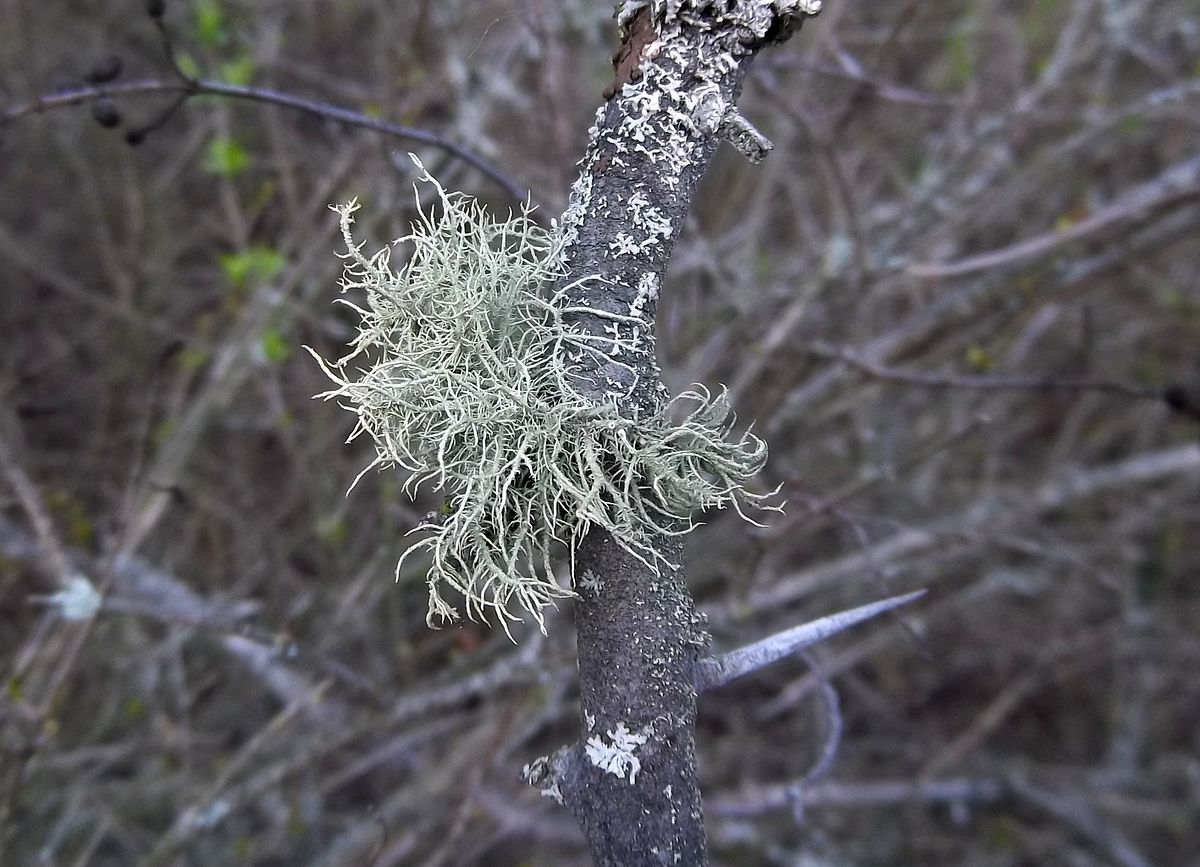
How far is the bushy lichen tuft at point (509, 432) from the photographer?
58 cm

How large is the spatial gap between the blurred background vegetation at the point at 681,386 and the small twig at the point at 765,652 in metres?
0.59

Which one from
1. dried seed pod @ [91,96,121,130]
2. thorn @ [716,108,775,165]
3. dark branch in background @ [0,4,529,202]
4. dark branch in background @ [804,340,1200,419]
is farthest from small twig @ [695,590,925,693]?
dried seed pod @ [91,96,121,130]

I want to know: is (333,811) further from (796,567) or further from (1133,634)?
(1133,634)

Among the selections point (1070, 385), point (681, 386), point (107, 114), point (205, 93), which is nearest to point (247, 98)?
point (205, 93)

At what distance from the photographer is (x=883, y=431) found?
89.4 inches

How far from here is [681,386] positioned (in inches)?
68.7

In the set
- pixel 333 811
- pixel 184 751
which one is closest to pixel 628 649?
pixel 184 751

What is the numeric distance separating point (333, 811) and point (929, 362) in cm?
172

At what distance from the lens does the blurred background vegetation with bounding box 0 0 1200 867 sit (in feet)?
5.13

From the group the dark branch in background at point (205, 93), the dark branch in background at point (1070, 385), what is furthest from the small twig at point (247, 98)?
the dark branch in background at point (1070, 385)

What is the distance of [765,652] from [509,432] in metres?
0.24

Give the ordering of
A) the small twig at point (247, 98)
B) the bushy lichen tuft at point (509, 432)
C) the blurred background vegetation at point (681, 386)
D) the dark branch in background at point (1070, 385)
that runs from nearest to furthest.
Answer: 1. the bushy lichen tuft at point (509, 432)
2. the small twig at point (247, 98)
3. the dark branch in background at point (1070, 385)
4. the blurred background vegetation at point (681, 386)

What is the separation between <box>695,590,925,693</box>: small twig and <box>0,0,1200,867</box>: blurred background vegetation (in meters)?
0.59

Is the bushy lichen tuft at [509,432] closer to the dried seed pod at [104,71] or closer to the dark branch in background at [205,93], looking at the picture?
the dark branch in background at [205,93]
